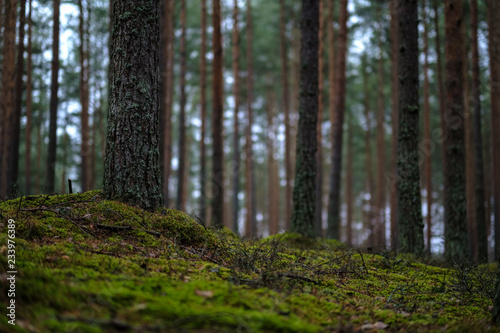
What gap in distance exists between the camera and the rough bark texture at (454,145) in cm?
896

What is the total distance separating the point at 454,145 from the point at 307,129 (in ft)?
12.4

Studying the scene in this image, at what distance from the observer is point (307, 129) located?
9062 mm

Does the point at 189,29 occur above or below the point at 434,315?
above

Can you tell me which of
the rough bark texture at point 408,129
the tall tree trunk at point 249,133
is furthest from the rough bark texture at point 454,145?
the tall tree trunk at point 249,133

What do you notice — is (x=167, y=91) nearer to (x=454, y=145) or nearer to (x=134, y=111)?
(x=454, y=145)

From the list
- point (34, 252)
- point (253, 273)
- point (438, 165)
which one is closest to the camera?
point (34, 252)

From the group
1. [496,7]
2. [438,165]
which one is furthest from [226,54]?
[438,165]

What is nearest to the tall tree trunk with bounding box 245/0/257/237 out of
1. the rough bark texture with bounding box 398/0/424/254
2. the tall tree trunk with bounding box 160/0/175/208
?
the tall tree trunk with bounding box 160/0/175/208

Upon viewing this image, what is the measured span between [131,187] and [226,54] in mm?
22184

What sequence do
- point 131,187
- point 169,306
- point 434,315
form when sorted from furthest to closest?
point 131,187, point 434,315, point 169,306

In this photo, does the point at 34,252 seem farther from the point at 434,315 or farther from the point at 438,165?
the point at 438,165

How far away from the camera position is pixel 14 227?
3705 mm

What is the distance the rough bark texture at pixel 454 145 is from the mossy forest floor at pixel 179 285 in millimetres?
3488

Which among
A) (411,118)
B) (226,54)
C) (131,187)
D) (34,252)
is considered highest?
(226,54)
